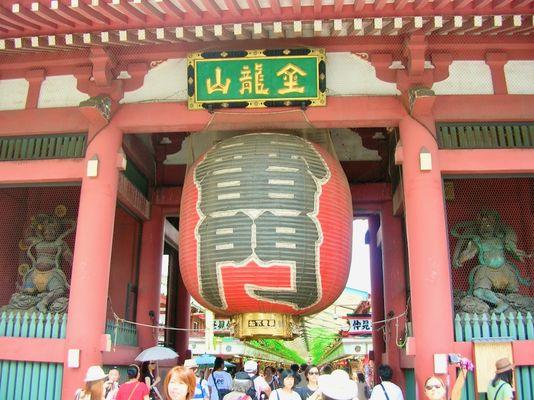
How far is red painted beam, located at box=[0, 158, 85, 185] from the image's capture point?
638cm

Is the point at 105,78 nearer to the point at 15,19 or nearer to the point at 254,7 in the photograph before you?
the point at 15,19

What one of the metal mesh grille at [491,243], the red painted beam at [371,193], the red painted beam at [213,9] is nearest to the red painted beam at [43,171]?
the red painted beam at [213,9]

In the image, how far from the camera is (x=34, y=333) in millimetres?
5949

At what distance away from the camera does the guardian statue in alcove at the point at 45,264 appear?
6.84 metres

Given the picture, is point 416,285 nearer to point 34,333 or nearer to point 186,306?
point 34,333

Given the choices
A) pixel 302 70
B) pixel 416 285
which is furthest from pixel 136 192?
pixel 416 285

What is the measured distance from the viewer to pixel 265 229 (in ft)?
18.2

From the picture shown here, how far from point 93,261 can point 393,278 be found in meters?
4.16

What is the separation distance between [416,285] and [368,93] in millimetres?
2198

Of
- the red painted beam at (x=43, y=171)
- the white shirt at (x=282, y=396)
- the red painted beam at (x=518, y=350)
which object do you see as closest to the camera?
the white shirt at (x=282, y=396)

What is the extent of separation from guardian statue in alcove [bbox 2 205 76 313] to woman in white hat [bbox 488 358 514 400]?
15.7 ft

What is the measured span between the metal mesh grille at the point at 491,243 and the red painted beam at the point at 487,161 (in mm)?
1198

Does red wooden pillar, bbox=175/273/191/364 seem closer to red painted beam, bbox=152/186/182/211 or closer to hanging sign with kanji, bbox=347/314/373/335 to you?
red painted beam, bbox=152/186/182/211

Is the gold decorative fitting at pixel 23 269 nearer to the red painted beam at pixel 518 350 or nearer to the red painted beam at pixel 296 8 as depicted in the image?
the red painted beam at pixel 296 8
